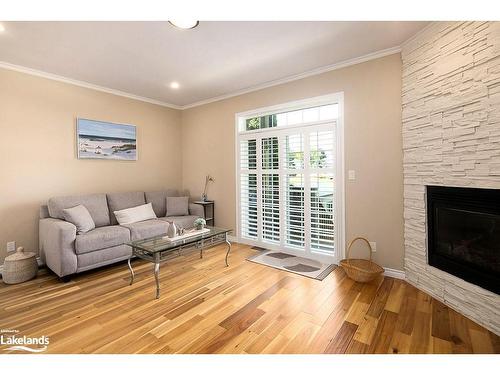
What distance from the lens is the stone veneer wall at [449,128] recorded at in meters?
1.79

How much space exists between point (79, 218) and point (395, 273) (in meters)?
3.75

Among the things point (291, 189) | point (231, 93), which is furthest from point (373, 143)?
point (231, 93)

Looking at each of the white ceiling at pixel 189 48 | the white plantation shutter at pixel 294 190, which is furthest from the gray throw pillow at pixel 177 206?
the white ceiling at pixel 189 48

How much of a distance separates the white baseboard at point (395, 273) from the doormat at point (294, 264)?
57 cm

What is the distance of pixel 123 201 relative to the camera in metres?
3.69

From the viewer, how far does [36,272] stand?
2.78 meters

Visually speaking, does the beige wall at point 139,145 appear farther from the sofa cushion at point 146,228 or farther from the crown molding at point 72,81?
the sofa cushion at point 146,228

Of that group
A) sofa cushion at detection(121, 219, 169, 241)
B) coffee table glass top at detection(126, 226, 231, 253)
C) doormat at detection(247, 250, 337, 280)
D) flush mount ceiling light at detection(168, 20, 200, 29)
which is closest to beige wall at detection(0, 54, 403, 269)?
doormat at detection(247, 250, 337, 280)

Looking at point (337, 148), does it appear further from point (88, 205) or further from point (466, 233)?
point (88, 205)

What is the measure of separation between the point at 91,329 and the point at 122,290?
638 millimetres

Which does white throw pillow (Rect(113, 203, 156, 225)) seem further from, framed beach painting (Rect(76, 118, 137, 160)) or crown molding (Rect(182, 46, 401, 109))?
crown molding (Rect(182, 46, 401, 109))
